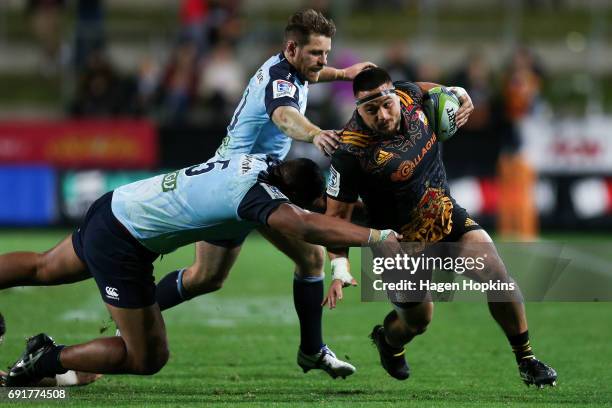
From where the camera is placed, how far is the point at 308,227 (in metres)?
6.36

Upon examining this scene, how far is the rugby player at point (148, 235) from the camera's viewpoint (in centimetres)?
642

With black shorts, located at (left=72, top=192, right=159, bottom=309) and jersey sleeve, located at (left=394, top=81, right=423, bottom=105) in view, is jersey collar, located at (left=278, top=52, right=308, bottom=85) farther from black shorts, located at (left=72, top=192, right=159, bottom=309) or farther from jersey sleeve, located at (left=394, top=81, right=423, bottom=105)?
black shorts, located at (left=72, top=192, right=159, bottom=309)

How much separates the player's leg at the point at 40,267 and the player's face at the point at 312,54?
1830mm

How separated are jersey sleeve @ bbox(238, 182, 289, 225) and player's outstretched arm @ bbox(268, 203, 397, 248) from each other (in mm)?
34

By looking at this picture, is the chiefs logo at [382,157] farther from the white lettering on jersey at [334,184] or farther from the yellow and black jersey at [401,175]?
the white lettering on jersey at [334,184]

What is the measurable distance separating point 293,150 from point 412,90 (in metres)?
9.50

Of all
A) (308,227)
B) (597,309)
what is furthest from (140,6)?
(308,227)

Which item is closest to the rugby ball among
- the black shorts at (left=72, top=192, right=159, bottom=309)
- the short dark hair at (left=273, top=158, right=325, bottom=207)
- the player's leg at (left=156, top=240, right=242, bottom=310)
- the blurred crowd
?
the short dark hair at (left=273, top=158, right=325, bottom=207)

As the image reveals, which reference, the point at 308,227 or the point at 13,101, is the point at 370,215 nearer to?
the point at 308,227

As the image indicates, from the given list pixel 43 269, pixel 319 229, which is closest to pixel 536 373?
pixel 319 229

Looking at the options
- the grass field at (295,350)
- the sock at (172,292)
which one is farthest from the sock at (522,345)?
the sock at (172,292)

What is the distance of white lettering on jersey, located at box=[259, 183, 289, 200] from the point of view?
640 cm

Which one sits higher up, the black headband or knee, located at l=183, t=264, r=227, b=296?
the black headband

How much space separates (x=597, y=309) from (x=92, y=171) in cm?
848
